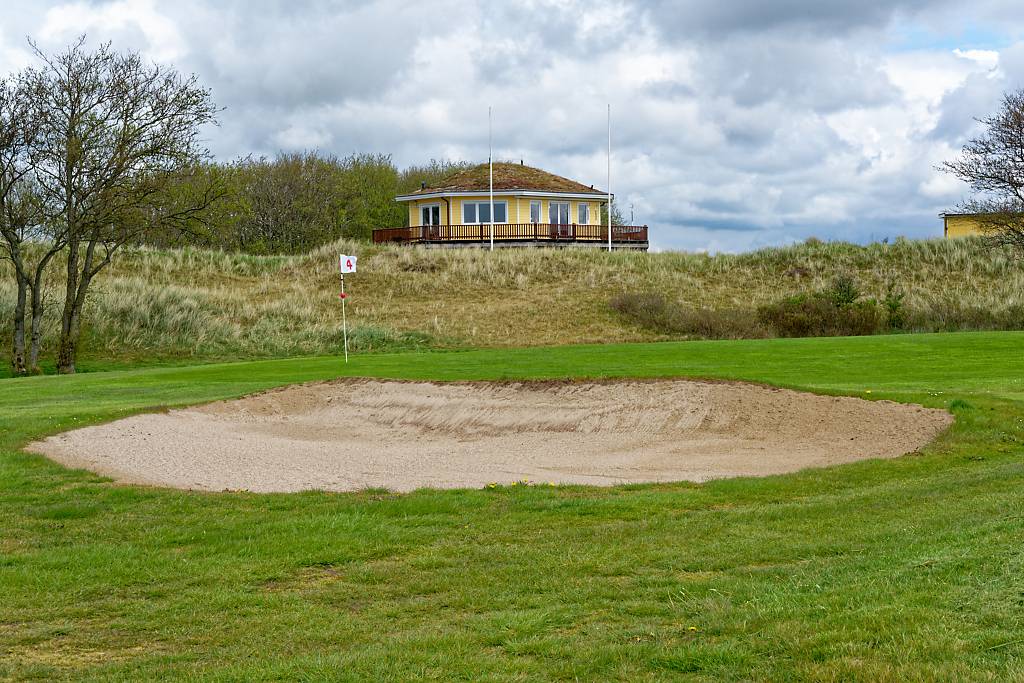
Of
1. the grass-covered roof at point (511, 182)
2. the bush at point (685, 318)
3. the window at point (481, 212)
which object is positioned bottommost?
the bush at point (685, 318)

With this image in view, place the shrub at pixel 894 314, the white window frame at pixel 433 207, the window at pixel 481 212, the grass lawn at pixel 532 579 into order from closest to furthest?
the grass lawn at pixel 532 579 → the shrub at pixel 894 314 → the window at pixel 481 212 → the white window frame at pixel 433 207

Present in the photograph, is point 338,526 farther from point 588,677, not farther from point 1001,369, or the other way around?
point 1001,369

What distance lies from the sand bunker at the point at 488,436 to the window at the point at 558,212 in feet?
155

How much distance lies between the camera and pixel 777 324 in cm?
4447

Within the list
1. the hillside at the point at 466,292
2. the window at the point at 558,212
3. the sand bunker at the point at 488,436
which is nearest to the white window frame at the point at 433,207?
the window at the point at 558,212

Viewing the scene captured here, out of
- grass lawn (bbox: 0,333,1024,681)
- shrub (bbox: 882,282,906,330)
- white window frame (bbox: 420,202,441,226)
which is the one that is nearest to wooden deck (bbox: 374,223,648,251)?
white window frame (bbox: 420,202,441,226)

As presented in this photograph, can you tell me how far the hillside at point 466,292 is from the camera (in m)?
43.9

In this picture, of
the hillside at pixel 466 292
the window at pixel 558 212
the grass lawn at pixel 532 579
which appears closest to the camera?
the grass lawn at pixel 532 579

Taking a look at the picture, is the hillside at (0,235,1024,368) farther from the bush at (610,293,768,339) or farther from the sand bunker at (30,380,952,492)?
the sand bunker at (30,380,952,492)

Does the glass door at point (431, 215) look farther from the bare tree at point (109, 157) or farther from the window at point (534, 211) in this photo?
the bare tree at point (109, 157)

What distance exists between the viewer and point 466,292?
5253cm

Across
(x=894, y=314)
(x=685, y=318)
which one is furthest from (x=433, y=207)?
(x=894, y=314)

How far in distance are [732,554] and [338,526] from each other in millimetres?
4045

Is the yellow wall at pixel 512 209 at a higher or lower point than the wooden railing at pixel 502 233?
higher
